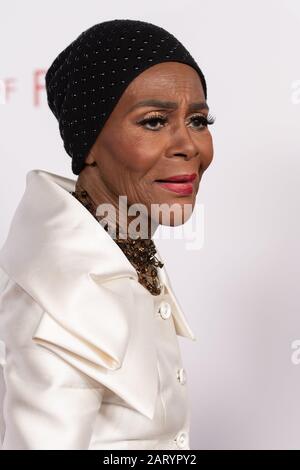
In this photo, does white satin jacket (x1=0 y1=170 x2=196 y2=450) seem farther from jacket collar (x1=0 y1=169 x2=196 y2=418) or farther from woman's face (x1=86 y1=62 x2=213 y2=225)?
woman's face (x1=86 y1=62 x2=213 y2=225)

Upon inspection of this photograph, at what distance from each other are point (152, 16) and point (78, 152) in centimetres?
117

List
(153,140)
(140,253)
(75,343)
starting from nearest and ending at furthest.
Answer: (75,343) → (153,140) → (140,253)

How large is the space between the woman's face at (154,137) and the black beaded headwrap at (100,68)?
0.05 feet

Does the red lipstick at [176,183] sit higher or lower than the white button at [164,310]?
higher

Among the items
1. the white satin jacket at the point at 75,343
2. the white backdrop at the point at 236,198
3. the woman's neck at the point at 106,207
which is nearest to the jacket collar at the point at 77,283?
the white satin jacket at the point at 75,343

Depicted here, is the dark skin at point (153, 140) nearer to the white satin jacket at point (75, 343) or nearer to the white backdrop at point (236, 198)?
the white satin jacket at point (75, 343)

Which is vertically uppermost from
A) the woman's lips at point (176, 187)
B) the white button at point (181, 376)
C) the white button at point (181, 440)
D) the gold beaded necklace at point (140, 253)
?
the woman's lips at point (176, 187)

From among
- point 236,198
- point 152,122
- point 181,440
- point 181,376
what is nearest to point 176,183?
point 152,122

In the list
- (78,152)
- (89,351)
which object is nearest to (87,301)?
(89,351)

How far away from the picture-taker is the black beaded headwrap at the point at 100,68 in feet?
5.43

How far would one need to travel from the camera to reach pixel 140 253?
1747mm

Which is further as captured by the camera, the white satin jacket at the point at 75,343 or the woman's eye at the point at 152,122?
the woman's eye at the point at 152,122

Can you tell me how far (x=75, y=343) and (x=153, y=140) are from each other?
1.32 feet

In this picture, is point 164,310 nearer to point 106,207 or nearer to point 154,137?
point 106,207
